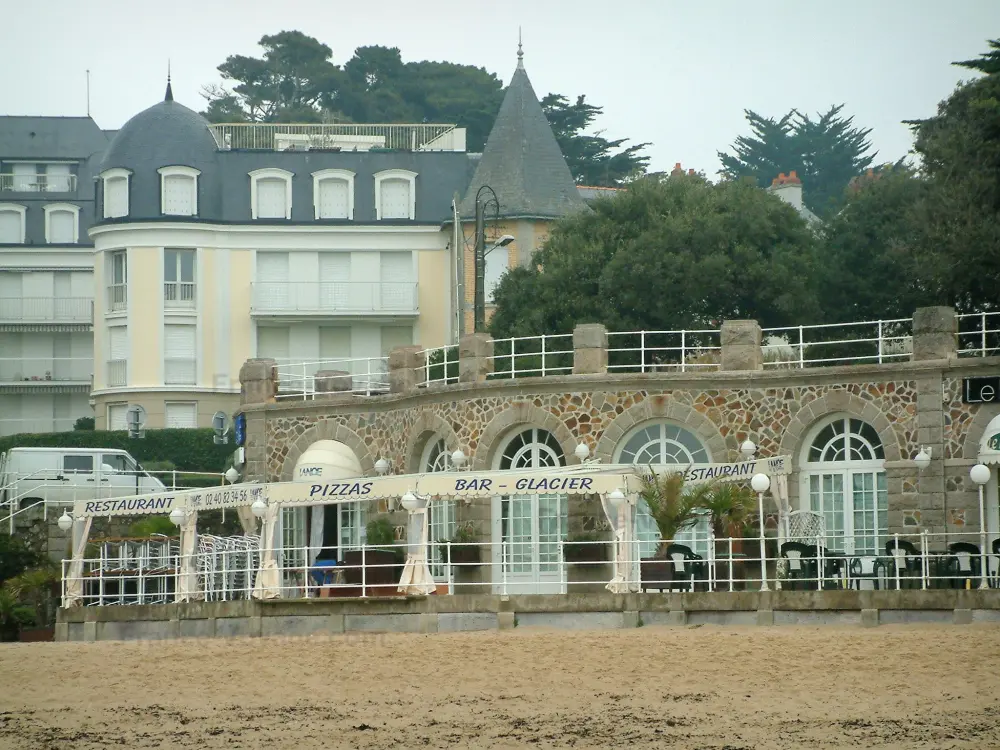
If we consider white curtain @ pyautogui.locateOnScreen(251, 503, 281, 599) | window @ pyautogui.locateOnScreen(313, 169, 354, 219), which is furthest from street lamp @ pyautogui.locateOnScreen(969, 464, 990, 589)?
window @ pyautogui.locateOnScreen(313, 169, 354, 219)

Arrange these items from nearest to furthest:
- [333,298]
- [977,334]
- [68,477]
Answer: [977,334] < [68,477] < [333,298]

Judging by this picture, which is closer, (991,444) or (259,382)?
(991,444)

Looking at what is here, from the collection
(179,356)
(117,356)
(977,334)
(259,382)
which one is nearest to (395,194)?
(179,356)

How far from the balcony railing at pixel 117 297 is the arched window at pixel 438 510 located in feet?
72.8

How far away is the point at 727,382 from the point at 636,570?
4.48 m

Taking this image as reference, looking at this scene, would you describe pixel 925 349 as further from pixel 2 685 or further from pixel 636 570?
pixel 2 685

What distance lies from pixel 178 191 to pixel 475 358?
23312 mm

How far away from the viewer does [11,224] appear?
2596 inches

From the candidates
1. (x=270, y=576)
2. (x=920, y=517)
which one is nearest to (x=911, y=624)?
(x=920, y=517)

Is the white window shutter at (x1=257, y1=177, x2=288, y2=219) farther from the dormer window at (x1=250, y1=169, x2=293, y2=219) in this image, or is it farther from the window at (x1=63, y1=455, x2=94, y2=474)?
the window at (x1=63, y1=455, x2=94, y2=474)

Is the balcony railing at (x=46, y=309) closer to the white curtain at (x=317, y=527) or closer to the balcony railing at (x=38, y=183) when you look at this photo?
the balcony railing at (x=38, y=183)

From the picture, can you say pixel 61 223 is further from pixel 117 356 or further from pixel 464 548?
pixel 464 548

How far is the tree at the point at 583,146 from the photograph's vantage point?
7100 cm

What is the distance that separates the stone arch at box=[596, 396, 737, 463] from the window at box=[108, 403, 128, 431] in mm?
25380
